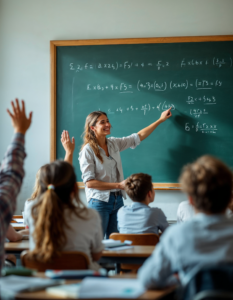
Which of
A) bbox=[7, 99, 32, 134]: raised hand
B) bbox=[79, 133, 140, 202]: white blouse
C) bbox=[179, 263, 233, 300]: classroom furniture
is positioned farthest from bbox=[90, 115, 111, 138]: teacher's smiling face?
bbox=[179, 263, 233, 300]: classroom furniture

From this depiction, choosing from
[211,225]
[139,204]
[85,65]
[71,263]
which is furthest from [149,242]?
[85,65]

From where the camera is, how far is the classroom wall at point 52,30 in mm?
3996

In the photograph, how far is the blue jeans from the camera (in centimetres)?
332

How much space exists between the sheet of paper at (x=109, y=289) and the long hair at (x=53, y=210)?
475 mm

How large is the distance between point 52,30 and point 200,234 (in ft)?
12.2

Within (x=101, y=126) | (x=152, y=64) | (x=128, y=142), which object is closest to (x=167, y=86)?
(x=152, y=64)

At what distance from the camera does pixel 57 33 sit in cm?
423

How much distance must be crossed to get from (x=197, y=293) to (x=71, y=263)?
2.36 ft

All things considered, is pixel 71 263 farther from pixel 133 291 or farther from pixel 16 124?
pixel 16 124

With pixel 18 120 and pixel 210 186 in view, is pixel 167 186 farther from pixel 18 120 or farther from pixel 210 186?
pixel 210 186

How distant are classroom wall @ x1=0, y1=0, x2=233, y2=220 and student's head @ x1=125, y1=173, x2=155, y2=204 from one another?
1.38 meters

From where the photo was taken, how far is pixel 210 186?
1237 millimetres

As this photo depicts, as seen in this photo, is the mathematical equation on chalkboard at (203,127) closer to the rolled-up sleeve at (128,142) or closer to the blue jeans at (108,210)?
the rolled-up sleeve at (128,142)

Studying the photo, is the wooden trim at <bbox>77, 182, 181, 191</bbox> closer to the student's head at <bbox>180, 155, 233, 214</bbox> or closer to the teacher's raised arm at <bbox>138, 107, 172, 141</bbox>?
the teacher's raised arm at <bbox>138, 107, 172, 141</bbox>
